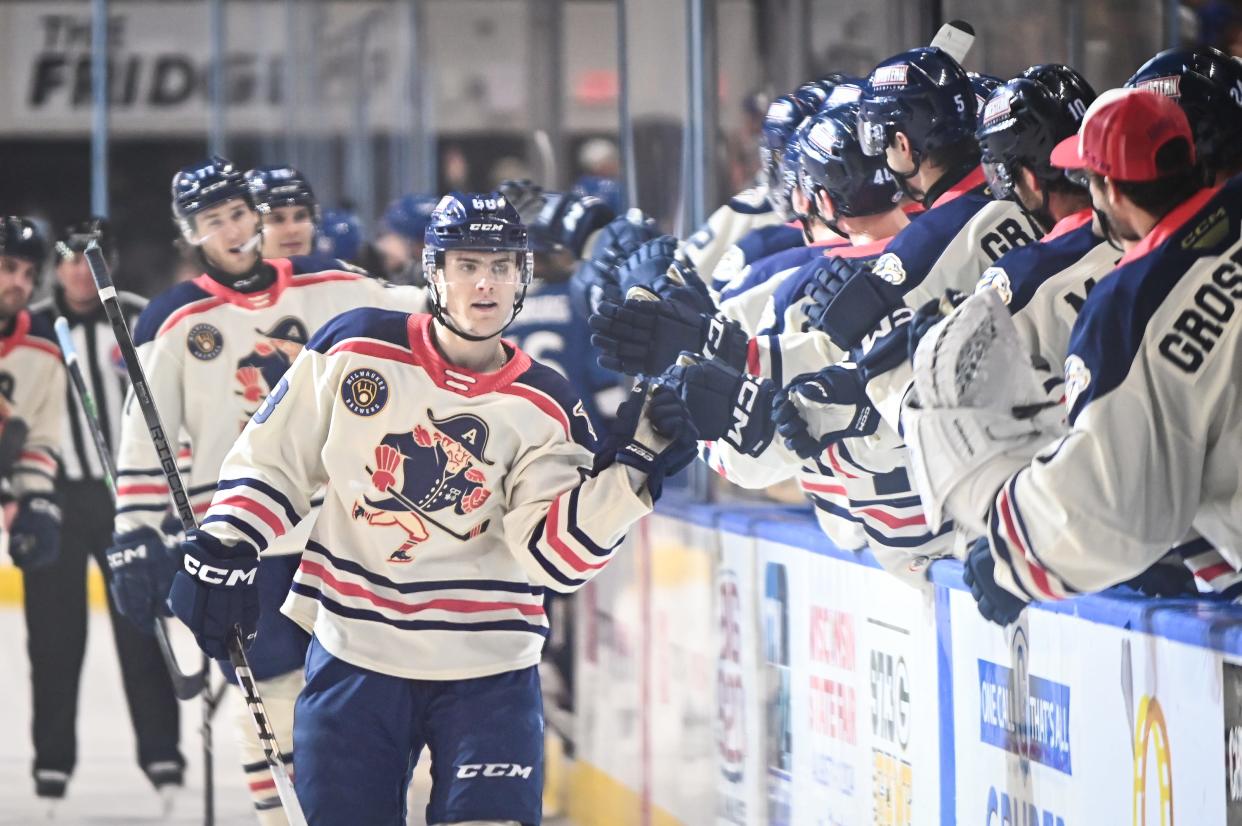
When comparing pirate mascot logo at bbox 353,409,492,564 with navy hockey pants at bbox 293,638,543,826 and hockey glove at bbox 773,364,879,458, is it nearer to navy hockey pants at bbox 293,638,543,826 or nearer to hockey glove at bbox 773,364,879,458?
navy hockey pants at bbox 293,638,543,826

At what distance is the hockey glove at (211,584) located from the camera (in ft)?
9.54

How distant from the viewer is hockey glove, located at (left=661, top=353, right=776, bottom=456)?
9.75 feet

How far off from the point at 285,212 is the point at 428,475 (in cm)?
190

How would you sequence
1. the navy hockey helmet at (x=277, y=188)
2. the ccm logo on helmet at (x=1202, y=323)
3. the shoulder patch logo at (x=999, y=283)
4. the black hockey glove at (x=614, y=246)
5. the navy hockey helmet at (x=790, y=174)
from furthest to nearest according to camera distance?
the navy hockey helmet at (x=277, y=188) < the black hockey glove at (x=614, y=246) < the navy hockey helmet at (x=790, y=174) < the shoulder patch logo at (x=999, y=283) < the ccm logo on helmet at (x=1202, y=323)

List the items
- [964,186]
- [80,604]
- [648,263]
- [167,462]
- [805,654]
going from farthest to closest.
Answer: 1. [80,604]
2. [805,654]
3. [648,263]
4. [167,462]
5. [964,186]

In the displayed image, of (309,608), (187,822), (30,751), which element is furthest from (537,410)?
(30,751)

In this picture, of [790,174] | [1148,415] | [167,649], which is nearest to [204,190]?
[167,649]

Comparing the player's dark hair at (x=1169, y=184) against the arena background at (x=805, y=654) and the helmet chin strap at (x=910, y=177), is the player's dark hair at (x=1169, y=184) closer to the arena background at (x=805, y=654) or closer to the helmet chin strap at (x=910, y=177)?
the arena background at (x=805, y=654)

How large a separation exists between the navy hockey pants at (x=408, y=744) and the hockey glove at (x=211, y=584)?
151mm

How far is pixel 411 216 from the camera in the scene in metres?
6.64

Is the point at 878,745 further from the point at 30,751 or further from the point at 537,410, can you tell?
the point at 30,751

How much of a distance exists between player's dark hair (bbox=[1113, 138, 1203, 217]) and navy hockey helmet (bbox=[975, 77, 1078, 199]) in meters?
0.47

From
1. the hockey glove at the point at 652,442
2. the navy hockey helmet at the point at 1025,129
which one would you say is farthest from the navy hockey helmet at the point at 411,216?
the navy hockey helmet at the point at 1025,129

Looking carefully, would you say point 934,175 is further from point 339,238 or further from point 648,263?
point 339,238
